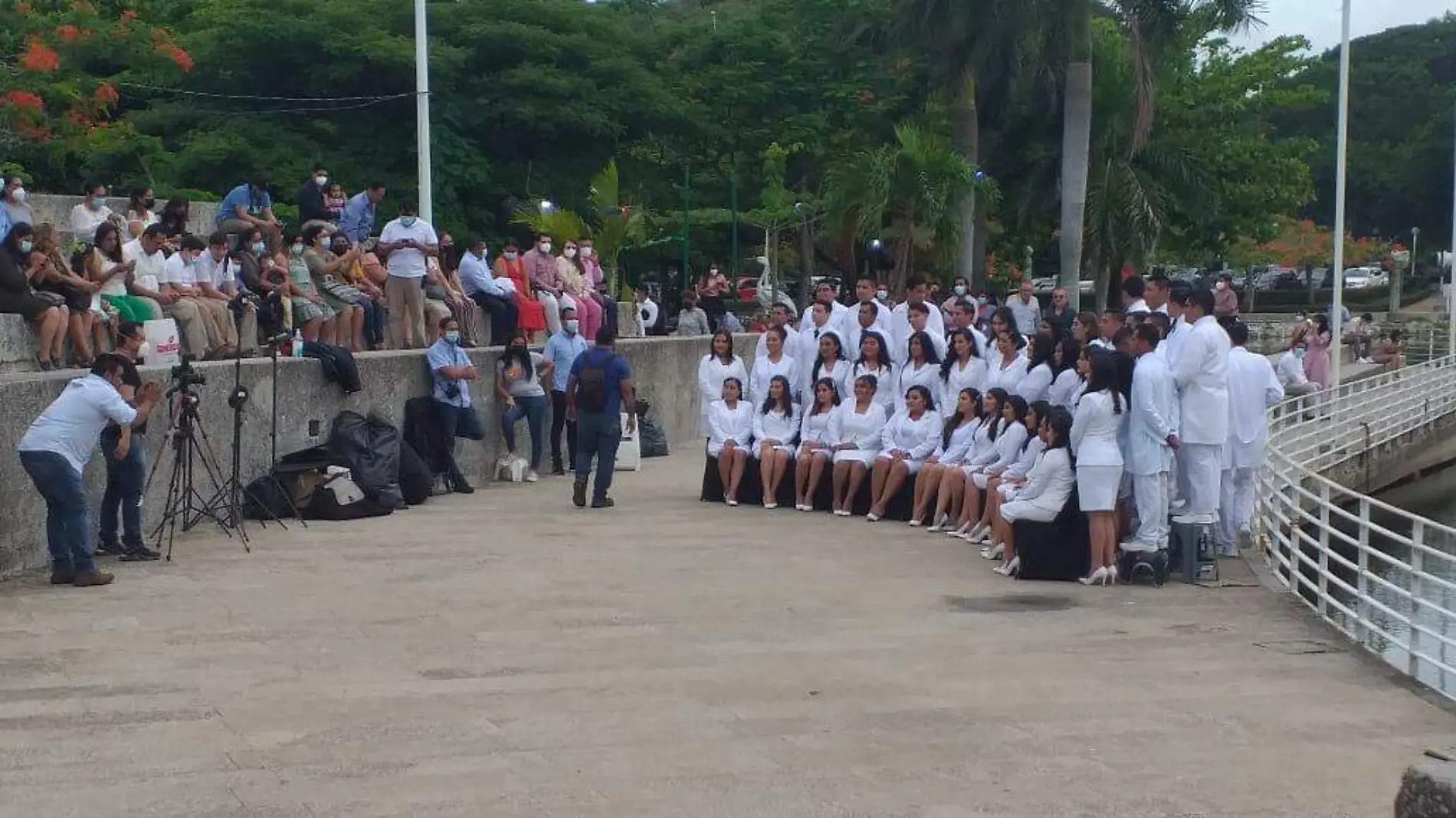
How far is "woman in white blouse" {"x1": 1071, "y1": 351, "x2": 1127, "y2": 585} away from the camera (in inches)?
520

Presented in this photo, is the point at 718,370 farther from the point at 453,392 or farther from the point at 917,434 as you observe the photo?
the point at 453,392

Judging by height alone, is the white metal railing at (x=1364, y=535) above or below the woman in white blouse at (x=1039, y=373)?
below

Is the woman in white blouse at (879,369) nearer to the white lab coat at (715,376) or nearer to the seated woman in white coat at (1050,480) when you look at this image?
Result: the white lab coat at (715,376)

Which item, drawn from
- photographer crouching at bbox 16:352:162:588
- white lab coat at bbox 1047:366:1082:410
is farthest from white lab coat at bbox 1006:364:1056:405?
photographer crouching at bbox 16:352:162:588

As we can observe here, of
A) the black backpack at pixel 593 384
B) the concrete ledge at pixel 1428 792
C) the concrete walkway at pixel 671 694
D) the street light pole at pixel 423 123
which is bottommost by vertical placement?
the concrete walkway at pixel 671 694

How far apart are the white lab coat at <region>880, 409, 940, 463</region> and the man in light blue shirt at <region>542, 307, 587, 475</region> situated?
5.23 metres

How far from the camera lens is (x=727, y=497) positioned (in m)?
18.4

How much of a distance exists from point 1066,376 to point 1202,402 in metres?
1.63

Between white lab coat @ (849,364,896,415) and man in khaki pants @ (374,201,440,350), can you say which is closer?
white lab coat @ (849,364,896,415)

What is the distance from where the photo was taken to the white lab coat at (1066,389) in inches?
601

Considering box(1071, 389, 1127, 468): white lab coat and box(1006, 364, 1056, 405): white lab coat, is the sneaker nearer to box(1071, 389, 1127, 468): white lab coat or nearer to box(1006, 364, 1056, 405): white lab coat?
box(1071, 389, 1127, 468): white lab coat

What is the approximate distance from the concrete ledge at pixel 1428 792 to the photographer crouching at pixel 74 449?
30.3ft

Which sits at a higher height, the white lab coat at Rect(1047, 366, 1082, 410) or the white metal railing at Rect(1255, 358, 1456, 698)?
the white lab coat at Rect(1047, 366, 1082, 410)

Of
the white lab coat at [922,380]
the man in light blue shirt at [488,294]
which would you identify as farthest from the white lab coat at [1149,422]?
the man in light blue shirt at [488,294]
